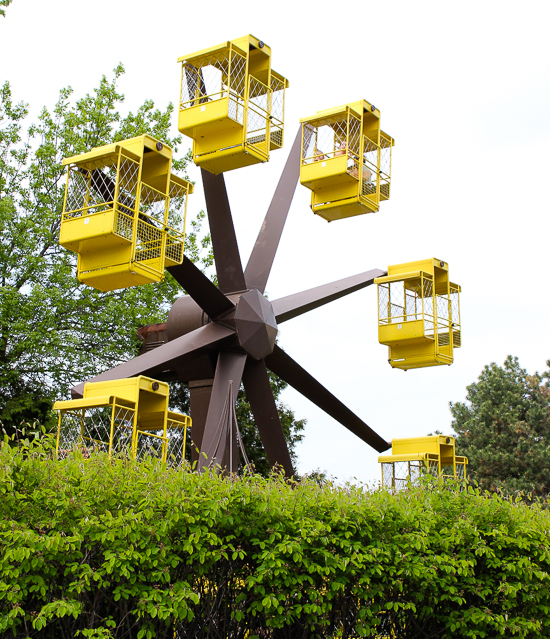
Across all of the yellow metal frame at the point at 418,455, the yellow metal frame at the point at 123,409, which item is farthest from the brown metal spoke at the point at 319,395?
the yellow metal frame at the point at 123,409

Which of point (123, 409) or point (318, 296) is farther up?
point (318, 296)

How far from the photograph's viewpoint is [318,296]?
16438 millimetres

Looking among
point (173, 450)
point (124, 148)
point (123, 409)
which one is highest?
point (124, 148)

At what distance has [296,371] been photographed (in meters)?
16.1

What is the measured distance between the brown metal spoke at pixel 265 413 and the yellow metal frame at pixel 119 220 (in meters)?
3.59

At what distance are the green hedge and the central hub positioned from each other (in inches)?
251

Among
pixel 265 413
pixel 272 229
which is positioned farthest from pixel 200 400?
pixel 272 229

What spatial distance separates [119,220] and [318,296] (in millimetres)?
5971

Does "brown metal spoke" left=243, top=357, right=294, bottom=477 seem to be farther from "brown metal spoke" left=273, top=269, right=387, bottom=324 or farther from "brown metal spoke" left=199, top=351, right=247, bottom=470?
"brown metal spoke" left=273, top=269, right=387, bottom=324

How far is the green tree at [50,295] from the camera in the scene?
24.0 metres

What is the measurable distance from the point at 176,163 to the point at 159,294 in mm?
5696

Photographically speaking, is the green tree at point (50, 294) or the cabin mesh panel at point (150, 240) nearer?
the cabin mesh panel at point (150, 240)

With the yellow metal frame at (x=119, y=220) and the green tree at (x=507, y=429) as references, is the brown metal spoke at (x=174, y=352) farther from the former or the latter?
the green tree at (x=507, y=429)

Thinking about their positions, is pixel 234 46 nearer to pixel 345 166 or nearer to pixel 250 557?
pixel 345 166
